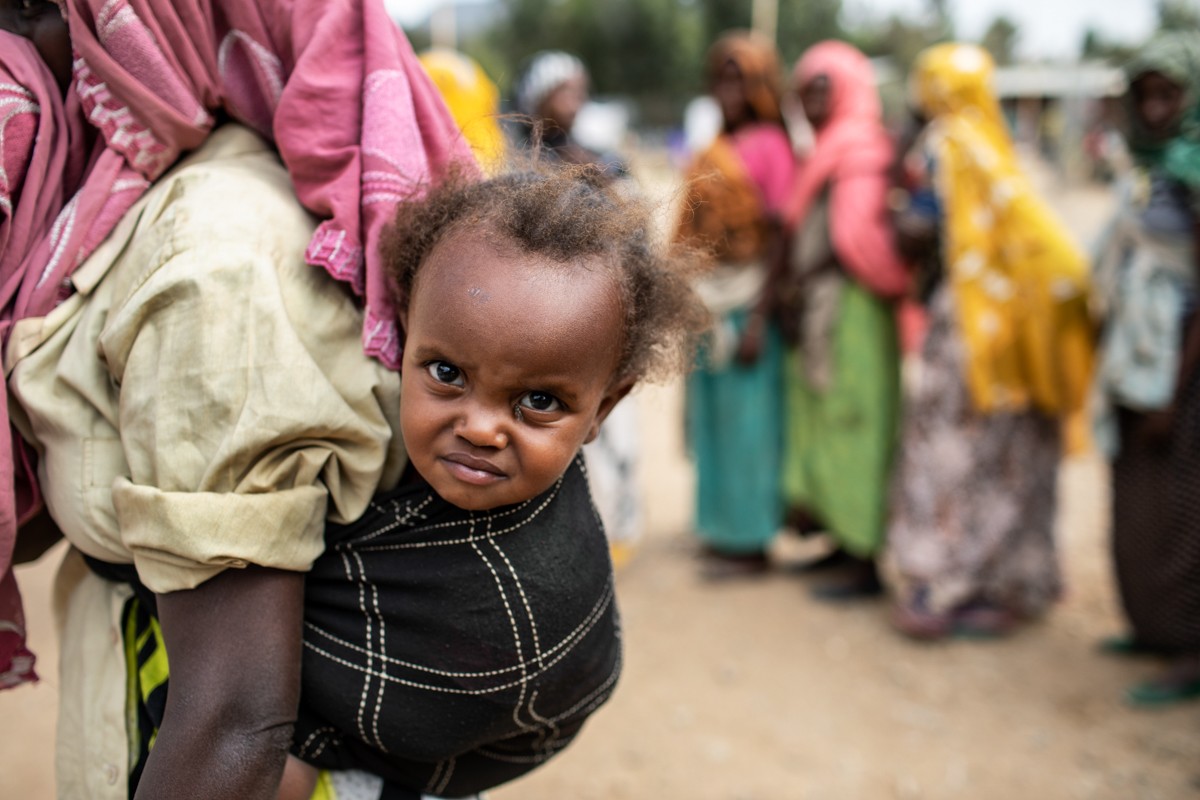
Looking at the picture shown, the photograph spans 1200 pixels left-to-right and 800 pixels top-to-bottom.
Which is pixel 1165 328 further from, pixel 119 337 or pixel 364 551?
pixel 119 337

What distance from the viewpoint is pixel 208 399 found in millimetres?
1060

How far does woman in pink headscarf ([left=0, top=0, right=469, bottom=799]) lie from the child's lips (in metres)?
0.11

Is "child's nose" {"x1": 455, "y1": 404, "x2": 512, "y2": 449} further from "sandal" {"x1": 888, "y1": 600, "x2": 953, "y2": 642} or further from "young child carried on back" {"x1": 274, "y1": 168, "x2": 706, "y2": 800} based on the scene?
"sandal" {"x1": 888, "y1": 600, "x2": 953, "y2": 642}

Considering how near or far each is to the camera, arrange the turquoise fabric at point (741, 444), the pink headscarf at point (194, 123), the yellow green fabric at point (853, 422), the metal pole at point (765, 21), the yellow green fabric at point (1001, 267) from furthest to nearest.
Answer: the metal pole at point (765, 21) → the turquoise fabric at point (741, 444) → the yellow green fabric at point (853, 422) → the yellow green fabric at point (1001, 267) → the pink headscarf at point (194, 123)

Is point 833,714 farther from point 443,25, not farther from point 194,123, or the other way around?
point 443,25

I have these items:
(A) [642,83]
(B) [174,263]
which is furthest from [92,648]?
(A) [642,83]

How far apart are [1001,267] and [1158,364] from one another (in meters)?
0.68

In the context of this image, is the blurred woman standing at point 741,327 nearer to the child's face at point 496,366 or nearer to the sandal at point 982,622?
the sandal at point 982,622

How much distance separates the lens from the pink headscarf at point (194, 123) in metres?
1.17

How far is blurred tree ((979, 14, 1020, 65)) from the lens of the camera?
1322 inches

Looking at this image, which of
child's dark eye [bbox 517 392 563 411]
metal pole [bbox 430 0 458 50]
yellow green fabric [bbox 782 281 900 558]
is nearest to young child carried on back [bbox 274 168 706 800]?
child's dark eye [bbox 517 392 563 411]

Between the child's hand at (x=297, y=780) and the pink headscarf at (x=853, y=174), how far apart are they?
3335 millimetres

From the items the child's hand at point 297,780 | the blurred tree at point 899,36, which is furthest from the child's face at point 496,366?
the blurred tree at point 899,36

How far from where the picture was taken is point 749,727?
3447 mm
